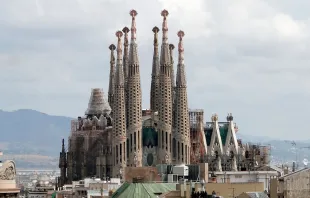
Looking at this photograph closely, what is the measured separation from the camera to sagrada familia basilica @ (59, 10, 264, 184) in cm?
16088

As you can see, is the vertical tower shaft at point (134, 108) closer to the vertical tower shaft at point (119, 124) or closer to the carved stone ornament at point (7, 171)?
the vertical tower shaft at point (119, 124)

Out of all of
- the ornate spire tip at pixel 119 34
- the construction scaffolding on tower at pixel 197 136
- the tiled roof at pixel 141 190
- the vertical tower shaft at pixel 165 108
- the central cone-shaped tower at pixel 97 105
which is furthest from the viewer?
the central cone-shaped tower at pixel 97 105

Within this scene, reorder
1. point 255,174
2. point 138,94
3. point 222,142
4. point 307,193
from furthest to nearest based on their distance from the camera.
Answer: point 222,142 < point 138,94 < point 255,174 < point 307,193

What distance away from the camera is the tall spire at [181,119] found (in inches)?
6398

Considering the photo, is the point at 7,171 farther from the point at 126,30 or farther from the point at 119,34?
the point at 119,34

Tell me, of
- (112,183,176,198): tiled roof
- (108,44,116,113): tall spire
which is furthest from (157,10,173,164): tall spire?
(112,183,176,198): tiled roof

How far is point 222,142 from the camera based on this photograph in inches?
6791

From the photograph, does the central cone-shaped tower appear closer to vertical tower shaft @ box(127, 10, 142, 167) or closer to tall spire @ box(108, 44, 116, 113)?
tall spire @ box(108, 44, 116, 113)

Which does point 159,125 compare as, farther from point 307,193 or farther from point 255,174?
point 307,193

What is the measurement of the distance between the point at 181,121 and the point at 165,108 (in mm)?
2538

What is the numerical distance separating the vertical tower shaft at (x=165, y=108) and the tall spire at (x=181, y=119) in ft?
3.48

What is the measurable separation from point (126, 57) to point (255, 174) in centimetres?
3472

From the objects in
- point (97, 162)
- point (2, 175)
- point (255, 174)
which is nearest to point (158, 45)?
point (97, 162)

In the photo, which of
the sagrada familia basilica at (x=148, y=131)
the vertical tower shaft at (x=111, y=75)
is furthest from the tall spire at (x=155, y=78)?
the vertical tower shaft at (x=111, y=75)
